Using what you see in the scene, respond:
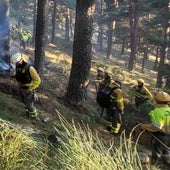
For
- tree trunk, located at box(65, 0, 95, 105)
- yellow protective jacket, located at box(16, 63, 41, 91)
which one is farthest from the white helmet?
tree trunk, located at box(65, 0, 95, 105)

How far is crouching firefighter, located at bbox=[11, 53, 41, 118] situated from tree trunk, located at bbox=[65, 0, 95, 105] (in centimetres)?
226

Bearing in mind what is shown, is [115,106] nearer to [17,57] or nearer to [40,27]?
[17,57]

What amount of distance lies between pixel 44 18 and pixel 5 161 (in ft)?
33.5

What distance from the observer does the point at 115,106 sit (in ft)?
38.0

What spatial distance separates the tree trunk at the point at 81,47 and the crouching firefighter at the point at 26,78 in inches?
88.8

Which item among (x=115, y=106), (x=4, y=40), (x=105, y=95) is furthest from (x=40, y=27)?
(x=115, y=106)

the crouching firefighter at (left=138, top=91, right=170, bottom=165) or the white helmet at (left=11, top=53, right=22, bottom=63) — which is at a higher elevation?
the white helmet at (left=11, top=53, right=22, bottom=63)

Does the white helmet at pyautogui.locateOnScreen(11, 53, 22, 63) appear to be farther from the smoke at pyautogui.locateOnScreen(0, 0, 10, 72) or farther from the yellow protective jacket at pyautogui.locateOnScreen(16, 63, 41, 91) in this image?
the smoke at pyautogui.locateOnScreen(0, 0, 10, 72)

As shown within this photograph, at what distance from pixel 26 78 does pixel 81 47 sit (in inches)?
99.4

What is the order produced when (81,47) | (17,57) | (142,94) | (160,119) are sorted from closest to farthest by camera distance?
(160,119)
(17,57)
(81,47)
(142,94)

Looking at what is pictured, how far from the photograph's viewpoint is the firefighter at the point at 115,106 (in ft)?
36.9

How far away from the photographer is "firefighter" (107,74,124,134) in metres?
11.2

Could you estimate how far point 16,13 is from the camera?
4484 cm

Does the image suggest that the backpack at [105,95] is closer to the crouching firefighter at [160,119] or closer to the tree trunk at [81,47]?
the tree trunk at [81,47]
